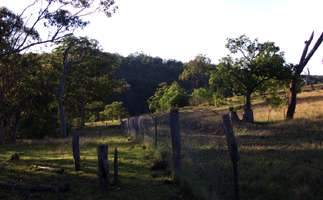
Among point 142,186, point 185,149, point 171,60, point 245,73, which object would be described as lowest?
point 142,186

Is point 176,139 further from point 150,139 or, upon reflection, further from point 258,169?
point 150,139

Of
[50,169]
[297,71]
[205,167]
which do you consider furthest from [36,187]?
[297,71]

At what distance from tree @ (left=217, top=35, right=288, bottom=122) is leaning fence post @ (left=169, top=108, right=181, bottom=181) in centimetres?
2449

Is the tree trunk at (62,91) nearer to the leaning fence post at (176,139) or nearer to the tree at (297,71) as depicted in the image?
the tree at (297,71)

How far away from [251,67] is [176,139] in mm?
25781

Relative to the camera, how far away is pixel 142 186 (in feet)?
39.8

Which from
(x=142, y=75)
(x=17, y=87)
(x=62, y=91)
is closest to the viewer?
(x=17, y=87)

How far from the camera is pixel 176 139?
11648 millimetres

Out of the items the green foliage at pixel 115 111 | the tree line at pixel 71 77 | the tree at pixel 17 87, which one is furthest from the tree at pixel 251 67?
the green foliage at pixel 115 111

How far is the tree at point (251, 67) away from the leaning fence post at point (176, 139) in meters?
24.5

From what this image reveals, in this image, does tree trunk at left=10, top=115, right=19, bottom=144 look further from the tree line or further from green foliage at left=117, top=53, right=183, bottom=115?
green foliage at left=117, top=53, right=183, bottom=115

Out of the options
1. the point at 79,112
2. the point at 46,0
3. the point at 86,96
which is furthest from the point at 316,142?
the point at 79,112

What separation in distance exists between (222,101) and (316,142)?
3309 cm

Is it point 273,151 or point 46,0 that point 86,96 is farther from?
point 273,151
